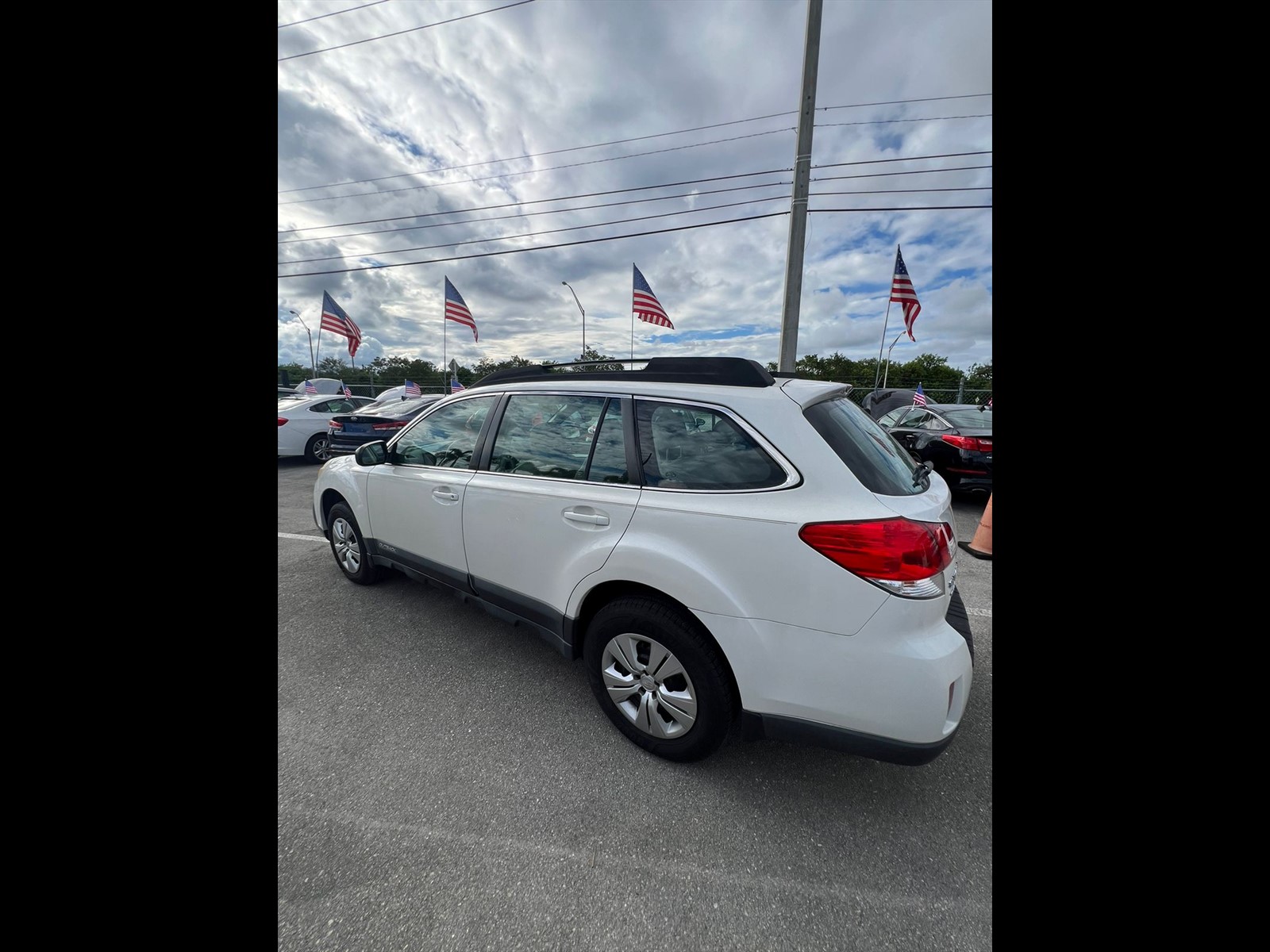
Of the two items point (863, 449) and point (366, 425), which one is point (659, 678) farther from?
point (366, 425)

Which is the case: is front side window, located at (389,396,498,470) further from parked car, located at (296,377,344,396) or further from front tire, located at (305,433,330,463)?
parked car, located at (296,377,344,396)

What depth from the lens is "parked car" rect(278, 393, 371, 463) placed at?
30.5 feet

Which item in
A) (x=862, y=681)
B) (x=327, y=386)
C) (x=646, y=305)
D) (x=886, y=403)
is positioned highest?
(x=646, y=305)

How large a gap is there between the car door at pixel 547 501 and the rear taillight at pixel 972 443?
5.83 meters

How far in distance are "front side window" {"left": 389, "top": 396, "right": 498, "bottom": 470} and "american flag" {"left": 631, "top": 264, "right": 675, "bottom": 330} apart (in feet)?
35.5

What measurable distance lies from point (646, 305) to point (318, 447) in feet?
28.8

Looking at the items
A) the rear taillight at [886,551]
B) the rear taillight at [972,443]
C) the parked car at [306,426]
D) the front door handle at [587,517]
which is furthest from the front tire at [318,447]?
the rear taillight at [972,443]

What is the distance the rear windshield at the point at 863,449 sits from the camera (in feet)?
5.74

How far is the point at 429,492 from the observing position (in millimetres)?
2891

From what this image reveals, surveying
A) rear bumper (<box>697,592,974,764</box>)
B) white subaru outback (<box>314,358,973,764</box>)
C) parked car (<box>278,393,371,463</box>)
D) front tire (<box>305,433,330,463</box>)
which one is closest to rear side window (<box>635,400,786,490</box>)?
white subaru outback (<box>314,358,973,764</box>)

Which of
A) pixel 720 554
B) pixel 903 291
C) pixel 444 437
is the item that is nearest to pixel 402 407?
pixel 444 437

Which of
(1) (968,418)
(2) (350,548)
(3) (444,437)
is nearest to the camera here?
(3) (444,437)
